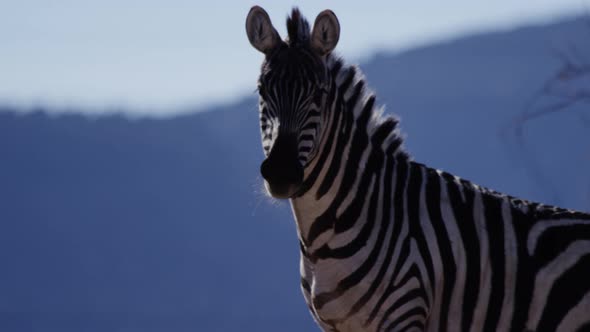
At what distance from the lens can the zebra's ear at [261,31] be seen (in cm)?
641

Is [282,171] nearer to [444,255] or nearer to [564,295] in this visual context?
[444,255]

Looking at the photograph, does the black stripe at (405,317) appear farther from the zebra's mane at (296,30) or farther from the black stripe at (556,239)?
the zebra's mane at (296,30)

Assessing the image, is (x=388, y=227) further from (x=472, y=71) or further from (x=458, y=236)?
(x=472, y=71)

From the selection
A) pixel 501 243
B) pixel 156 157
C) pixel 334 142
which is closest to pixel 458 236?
pixel 501 243

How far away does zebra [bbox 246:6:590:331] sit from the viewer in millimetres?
6148

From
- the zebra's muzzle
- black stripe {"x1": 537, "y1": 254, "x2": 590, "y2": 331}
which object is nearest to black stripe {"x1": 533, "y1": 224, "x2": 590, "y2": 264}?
black stripe {"x1": 537, "y1": 254, "x2": 590, "y2": 331}

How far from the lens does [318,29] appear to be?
21.0 feet

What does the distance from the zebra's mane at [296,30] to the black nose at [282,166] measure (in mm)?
692

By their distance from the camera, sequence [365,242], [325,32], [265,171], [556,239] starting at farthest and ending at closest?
[556,239], [325,32], [365,242], [265,171]

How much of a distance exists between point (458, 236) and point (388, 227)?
0.38m

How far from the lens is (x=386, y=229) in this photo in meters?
6.33

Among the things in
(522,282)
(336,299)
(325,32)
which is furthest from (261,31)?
(522,282)

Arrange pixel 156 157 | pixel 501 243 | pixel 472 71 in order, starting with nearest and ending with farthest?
pixel 501 243
pixel 156 157
pixel 472 71

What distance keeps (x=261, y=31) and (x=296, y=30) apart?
0.18 m
